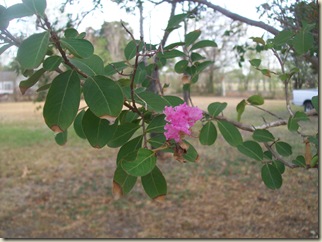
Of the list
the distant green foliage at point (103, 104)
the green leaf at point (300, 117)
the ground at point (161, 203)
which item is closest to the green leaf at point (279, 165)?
the green leaf at point (300, 117)

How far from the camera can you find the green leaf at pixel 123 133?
61 cm

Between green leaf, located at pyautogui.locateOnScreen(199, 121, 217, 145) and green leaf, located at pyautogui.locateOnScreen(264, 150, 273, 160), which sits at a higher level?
green leaf, located at pyautogui.locateOnScreen(199, 121, 217, 145)

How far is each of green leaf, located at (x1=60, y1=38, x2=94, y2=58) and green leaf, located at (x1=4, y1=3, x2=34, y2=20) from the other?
6 cm

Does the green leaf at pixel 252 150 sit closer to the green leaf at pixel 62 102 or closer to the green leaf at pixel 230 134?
the green leaf at pixel 230 134

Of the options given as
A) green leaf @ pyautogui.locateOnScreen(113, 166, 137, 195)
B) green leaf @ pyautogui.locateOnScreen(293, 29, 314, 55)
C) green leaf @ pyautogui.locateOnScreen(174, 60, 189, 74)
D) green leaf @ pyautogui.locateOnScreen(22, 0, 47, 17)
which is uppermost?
green leaf @ pyautogui.locateOnScreen(22, 0, 47, 17)

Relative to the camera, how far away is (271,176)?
2.97 ft

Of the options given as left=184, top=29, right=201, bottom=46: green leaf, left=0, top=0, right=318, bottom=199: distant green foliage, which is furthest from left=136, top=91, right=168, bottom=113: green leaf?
left=184, top=29, right=201, bottom=46: green leaf

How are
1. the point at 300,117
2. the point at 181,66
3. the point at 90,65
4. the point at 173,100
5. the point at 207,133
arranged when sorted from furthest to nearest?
1. the point at 181,66
2. the point at 300,117
3. the point at 207,133
4. the point at 173,100
5. the point at 90,65

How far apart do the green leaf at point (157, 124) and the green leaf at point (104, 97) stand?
96 millimetres

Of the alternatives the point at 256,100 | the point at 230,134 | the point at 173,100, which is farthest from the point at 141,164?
the point at 256,100

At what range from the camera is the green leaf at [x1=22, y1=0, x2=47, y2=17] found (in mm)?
466

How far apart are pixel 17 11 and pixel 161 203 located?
2.49m

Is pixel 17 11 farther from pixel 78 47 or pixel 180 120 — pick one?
pixel 180 120

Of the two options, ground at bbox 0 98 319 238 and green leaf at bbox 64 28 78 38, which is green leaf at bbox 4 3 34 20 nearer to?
green leaf at bbox 64 28 78 38
